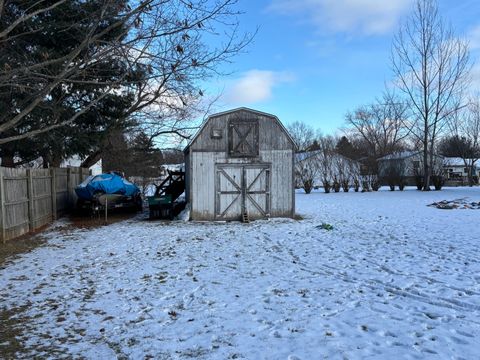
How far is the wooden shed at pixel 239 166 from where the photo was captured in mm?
16141

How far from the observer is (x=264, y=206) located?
1650 centimetres

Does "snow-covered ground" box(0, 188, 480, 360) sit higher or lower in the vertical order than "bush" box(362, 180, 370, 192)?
lower

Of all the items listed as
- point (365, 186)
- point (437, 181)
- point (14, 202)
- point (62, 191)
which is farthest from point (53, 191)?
point (437, 181)

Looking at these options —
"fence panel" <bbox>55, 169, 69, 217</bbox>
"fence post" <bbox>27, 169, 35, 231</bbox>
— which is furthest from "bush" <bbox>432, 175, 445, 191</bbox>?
"fence post" <bbox>27, 169, 35, 231</bbox>

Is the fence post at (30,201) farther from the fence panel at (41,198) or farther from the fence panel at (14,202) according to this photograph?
the fence panel at (14,202)

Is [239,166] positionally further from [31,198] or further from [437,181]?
[437,181]

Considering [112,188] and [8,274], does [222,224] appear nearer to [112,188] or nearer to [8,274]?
[112,188]

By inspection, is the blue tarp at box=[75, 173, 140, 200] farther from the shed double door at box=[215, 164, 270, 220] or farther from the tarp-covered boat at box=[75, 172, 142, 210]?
the shed double door at box=[215, 164, 270, 220]

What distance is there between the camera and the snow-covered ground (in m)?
4.38

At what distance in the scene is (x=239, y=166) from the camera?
16.3 meters

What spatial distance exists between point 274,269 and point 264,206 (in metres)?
8.65

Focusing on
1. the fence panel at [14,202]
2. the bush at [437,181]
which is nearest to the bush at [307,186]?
the bush at [437,181]

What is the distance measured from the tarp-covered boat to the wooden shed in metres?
3.38

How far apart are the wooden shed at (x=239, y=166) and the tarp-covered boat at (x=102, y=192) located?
3.38 m
